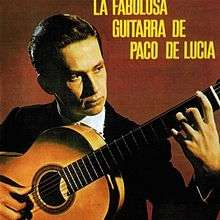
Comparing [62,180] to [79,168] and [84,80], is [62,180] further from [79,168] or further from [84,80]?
[84,80]

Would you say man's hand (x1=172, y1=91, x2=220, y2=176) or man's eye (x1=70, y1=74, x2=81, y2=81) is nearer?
man's hand (x1=172, y1=91, x2=220, y2=176)

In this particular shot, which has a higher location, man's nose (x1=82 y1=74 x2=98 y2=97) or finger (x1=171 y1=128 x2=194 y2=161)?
man's nose (x1=82 y1=74 x2=98 y2=97)

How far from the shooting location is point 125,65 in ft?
7.89

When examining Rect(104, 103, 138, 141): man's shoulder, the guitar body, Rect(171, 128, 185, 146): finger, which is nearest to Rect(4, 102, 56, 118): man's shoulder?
the guitar body

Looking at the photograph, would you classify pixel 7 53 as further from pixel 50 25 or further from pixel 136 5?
pixel 136 5

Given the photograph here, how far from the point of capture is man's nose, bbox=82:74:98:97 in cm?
236

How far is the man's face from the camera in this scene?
2361 mm

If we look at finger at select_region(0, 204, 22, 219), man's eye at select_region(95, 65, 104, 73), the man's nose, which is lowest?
finger at select_region(0, 204, 22, 219)

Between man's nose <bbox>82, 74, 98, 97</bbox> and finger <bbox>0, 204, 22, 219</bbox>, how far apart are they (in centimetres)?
49

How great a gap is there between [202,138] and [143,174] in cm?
26

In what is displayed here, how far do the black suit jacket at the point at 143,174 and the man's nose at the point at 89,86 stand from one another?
0.08 metres

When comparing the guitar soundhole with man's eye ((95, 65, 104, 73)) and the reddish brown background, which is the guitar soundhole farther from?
man's eye ((95, 65, 104, 73))

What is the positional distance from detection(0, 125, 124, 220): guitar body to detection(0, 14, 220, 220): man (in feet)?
0.15

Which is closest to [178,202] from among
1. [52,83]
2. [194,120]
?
[194,120]
